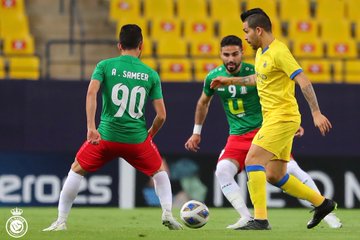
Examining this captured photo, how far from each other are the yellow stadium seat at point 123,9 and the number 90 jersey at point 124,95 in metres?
11.1

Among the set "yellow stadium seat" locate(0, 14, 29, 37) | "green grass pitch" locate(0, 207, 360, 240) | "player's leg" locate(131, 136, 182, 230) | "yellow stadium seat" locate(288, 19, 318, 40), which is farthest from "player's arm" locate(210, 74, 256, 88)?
"yellow stadium seat" locate(288, 19, 318, 40)

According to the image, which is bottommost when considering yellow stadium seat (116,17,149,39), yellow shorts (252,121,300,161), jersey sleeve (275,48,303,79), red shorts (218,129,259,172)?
red shorts (218,129,259,172)

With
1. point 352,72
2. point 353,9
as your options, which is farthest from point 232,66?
point 353,9

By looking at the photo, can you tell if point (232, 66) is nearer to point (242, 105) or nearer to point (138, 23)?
point (242, 105)

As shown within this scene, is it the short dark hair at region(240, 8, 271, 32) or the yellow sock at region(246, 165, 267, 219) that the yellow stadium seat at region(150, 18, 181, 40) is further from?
the yellow sock at region(246, 165, 267, 219)

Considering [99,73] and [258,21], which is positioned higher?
[258,21]

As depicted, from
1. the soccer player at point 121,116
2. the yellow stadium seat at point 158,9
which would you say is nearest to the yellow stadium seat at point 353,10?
the yellow stadium seat at point 158,9

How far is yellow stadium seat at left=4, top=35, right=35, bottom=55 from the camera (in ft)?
67.9

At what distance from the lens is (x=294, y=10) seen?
22.7 m

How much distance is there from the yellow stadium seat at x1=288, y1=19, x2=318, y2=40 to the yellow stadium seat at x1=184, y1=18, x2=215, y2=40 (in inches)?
59.9

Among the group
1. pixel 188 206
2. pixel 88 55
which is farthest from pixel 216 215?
pixel 88 55

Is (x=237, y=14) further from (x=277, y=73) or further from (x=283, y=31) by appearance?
(x=277, y=73)

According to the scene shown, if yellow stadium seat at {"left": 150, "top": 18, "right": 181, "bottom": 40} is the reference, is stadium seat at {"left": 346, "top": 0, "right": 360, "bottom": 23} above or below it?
above

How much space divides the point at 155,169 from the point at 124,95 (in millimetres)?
823
